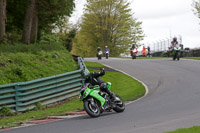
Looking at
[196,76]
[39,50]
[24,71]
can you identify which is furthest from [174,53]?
[24,71]

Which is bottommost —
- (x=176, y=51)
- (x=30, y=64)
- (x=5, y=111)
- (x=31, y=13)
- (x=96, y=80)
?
(x=5, y=111)

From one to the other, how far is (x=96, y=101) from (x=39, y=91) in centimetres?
431

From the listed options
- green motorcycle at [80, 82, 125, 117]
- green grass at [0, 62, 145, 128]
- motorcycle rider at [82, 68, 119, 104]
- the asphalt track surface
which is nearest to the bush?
green grass at [0, 62, 145, 128]

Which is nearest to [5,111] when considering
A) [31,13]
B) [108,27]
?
[31,13]

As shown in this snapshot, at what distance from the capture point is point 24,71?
16422mm

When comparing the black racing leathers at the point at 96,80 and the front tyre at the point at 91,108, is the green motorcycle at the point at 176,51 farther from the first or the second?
the front tyre at the point at 91,108

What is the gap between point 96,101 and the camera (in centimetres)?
1073

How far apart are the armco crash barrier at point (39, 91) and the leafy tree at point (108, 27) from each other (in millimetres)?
53932

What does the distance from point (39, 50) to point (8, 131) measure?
13670 mm

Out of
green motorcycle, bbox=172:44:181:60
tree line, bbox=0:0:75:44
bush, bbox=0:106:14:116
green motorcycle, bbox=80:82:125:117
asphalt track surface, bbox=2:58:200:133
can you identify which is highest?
tree line, bbox=0:0:75:44

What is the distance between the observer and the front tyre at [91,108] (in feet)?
33.9

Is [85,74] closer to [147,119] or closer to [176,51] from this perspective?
[147,119]

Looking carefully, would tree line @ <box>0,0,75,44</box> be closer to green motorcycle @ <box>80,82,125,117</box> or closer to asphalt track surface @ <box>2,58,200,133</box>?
asphalt track surface @ <box>2,58,200,133</box>

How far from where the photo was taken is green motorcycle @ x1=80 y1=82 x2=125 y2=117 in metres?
10.4
